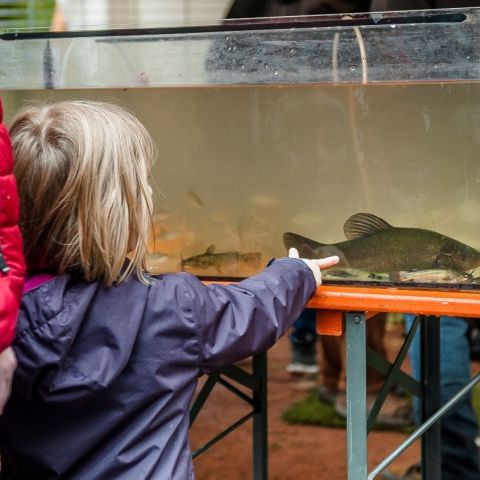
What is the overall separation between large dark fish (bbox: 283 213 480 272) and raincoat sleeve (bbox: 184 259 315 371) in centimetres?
24

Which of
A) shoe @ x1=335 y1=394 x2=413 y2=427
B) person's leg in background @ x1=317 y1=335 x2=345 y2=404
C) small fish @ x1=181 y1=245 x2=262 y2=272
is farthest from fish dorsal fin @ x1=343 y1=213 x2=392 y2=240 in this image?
person's leg in background @ x1=317 y1=335 x2=345 y2=404

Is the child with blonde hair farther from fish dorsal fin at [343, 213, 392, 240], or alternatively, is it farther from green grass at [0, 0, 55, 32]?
green grass at [0, 0, 55, 32]

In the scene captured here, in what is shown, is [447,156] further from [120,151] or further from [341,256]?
[120,151]

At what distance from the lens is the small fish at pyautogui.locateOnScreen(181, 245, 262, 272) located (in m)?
2.11

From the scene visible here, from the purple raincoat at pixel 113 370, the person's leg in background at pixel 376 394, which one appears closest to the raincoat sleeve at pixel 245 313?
the purple raincoat at pixel 113 370

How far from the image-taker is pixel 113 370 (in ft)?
4.97

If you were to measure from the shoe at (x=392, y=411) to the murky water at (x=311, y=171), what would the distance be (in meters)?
2.22

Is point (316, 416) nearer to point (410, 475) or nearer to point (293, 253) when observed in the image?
point (410, 475)

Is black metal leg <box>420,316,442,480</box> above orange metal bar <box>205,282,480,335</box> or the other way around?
the other way around

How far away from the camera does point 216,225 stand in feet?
7.00

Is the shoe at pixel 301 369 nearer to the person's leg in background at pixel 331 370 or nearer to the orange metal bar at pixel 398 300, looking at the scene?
the person's leg in background at pixel 331 370

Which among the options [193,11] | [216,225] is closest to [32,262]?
[216,225]

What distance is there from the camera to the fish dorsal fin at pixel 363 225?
1.99 metres

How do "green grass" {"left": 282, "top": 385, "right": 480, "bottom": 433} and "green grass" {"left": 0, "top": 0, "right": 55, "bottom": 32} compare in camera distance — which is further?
"green grass" {"left": 282, "top": 385, "right": 480, "bottom": 433}
